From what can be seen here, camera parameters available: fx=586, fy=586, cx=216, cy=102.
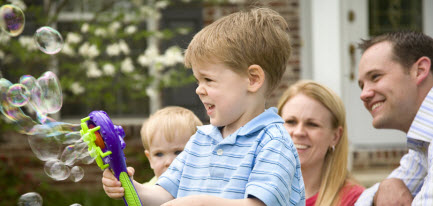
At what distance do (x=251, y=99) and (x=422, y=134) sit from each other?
2.84 feet

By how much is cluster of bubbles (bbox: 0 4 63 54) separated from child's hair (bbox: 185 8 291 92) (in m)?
0.96

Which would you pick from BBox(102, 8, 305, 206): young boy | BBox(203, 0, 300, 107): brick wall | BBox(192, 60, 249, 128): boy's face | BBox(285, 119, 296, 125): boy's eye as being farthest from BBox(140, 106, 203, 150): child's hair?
BBox(203, 0, 300, 107): brick wall

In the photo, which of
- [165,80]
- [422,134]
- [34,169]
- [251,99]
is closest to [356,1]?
[165,80]

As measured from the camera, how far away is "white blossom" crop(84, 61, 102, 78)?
622 cm

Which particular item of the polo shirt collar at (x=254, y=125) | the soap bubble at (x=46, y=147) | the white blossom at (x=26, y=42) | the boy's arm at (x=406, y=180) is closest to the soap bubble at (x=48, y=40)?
the soap bubble at (x=46, y=147)

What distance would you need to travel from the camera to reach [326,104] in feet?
9.64

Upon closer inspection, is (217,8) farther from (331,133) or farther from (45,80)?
(45,80)

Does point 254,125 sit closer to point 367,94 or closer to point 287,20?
point 367,94

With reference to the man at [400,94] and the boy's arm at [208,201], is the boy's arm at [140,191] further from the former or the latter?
the man at [400,94]

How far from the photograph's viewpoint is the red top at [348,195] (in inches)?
111

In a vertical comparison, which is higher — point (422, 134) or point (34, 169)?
point (422, 134)

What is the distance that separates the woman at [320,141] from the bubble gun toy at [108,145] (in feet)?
4.10

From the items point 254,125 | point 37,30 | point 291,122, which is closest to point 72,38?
point 37,30

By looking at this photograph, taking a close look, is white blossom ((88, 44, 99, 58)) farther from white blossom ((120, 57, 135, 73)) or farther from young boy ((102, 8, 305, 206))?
young boy ((102, 8, 305, 206))
